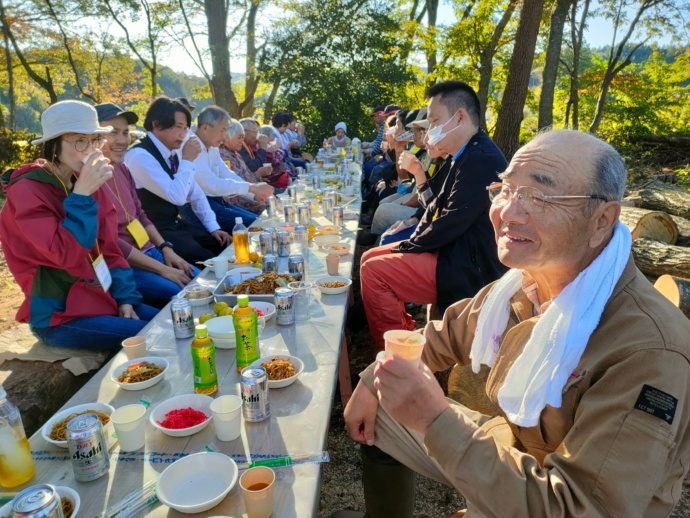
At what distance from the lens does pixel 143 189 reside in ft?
14.3

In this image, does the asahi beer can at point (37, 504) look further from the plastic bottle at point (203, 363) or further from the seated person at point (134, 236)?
the seated person at point (134, 236)

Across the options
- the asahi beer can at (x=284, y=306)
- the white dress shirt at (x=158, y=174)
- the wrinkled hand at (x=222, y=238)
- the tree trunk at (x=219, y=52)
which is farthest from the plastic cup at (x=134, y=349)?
the tree trunk at (x=219, y=52)

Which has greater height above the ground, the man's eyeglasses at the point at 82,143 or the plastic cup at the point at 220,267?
the man's eyeglasses at the point at 82,143

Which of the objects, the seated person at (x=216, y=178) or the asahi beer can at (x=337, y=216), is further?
the seated person at (x=216, y=178)

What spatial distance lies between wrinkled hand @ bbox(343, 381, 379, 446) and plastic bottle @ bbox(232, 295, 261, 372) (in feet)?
1.54

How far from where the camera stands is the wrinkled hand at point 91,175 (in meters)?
2.50

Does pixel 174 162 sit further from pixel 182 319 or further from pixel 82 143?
pixel 182 319

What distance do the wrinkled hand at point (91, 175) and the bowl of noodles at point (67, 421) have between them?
4.42 ft

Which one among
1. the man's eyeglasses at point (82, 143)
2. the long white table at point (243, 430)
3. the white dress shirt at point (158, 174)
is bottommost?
the long white table at point (243, 430)

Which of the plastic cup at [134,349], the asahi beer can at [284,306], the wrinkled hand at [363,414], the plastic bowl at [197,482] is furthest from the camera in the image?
the asahi beer can at [284,306]

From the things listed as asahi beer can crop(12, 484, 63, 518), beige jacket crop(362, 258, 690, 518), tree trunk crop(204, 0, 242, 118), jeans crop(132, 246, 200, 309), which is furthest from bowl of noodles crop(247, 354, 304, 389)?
tree trunk crop(204, 0, 242, 118)

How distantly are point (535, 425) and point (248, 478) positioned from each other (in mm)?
907

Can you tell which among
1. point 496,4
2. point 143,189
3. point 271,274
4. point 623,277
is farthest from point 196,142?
point 496,4

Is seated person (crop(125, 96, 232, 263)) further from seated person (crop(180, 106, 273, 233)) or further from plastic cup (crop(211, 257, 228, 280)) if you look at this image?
plastic cup (crop(211, 257, 228, 280))
